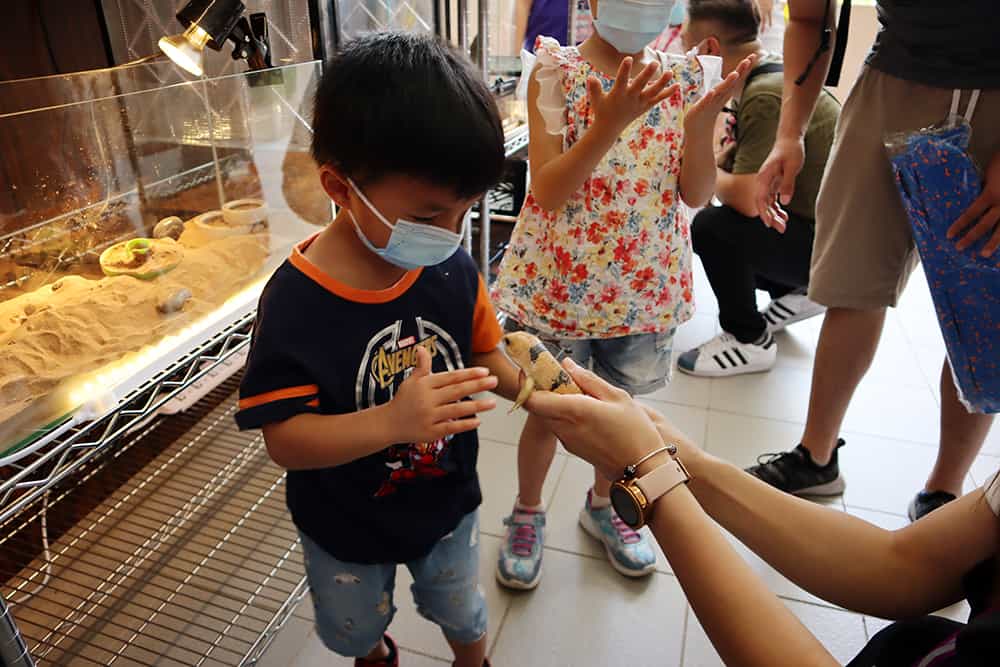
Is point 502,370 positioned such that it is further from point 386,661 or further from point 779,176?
point 779,176

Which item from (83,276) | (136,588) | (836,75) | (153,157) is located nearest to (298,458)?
(83,276)

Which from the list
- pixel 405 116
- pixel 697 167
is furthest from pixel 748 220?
pixel 405 116

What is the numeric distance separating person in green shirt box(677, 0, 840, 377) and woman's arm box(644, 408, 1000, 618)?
1.37 meters

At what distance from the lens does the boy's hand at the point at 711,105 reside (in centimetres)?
108

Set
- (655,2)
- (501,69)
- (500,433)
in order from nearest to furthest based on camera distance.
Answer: (655,2)
(500,433)
(501,69)

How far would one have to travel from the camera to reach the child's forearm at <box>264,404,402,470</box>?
75 centimetres

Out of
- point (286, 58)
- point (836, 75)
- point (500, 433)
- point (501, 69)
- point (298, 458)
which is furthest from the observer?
point (501, 69)

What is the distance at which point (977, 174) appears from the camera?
1.23m

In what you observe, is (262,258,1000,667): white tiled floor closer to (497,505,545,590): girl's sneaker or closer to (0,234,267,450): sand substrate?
(497,505,545,590): girl's sneaker

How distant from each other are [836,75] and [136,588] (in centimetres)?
195

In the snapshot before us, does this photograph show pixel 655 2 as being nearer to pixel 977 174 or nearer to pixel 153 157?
pixel 977 174

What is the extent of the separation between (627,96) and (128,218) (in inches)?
32.8

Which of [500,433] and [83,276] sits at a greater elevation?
[83,276]

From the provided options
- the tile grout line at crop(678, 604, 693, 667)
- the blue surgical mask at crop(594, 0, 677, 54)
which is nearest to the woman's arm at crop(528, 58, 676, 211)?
the blue surgical mask at crop(594, 0, 677, 54)
